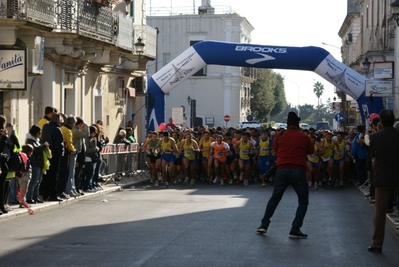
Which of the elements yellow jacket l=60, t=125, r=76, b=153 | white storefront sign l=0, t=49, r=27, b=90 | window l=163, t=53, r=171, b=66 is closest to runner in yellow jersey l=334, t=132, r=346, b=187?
yellow jacket l=60, t=125, r=76, b=153

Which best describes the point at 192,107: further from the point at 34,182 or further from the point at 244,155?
the point at 34,182

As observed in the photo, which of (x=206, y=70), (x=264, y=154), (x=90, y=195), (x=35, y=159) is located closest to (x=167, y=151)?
(x=264, y=154)

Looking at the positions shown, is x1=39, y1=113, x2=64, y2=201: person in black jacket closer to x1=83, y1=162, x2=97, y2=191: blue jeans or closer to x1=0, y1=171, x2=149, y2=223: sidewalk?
x1=0, y1=171, x2=149, y2=223: sidewalk

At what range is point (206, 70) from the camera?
71375mm

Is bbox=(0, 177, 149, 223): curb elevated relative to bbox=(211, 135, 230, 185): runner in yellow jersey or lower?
lower

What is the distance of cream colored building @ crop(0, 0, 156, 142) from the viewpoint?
2311 cm

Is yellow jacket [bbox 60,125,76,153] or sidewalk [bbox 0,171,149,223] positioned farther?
yellow jacket [bbox 60,125,76,153]

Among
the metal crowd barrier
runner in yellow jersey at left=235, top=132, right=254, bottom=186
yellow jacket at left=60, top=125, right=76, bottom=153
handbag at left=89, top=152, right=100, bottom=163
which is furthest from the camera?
runner in yellow jersey at left=235, top=132, right=254, bottom=186

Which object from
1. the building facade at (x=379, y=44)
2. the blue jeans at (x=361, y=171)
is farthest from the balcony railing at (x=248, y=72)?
the blue jeans at (x=361, y=171)

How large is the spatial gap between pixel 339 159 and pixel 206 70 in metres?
43.9

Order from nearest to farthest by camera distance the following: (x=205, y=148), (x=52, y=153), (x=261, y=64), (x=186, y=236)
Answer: (x=186, y=236) < (x=52, y=153) < (x=205, y=148) < (x=261, y=64)

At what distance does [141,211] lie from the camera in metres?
18.3

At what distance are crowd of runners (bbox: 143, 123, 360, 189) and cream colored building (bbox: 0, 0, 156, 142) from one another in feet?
10.5

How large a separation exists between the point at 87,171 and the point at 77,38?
5.75 meters
